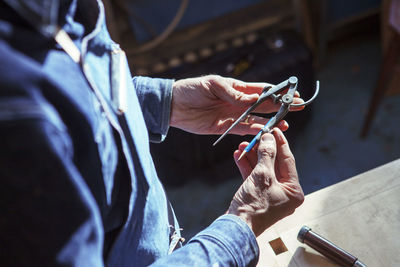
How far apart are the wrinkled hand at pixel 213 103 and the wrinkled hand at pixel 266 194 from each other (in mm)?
140

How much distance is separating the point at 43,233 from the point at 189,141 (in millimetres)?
1312

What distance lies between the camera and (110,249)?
0.57 m

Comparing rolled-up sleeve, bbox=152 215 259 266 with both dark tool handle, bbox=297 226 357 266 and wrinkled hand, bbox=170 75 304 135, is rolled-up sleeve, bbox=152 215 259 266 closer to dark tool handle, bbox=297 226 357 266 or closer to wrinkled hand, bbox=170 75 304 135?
dark tool handle, bbox=297 226 357 266

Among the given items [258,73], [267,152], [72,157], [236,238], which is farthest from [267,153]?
[258,73]

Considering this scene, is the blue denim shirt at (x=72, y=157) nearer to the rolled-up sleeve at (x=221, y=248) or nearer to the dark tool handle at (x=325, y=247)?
the rolled-up sleeve at (x=221, y=248)

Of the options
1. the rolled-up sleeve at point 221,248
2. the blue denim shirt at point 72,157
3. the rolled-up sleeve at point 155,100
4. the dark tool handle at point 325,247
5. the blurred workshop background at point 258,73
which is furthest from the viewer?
the blurred workshop background at point 258,73

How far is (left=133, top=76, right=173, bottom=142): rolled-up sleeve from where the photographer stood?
81cm

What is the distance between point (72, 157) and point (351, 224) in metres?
0.55

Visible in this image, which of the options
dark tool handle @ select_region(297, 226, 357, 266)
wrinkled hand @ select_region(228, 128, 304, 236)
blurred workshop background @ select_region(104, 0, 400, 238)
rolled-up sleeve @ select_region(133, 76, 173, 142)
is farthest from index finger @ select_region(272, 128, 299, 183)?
blurred workshop background @ select_region(104, 0, 400, 238)

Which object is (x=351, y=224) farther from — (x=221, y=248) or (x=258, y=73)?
(x=258, y=73)

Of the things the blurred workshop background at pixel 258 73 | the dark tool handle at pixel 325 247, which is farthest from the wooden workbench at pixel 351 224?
the blurred workshop background at pixel 258 73

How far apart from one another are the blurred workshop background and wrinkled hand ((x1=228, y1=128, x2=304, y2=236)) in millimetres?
955

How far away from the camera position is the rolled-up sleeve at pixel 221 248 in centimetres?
55

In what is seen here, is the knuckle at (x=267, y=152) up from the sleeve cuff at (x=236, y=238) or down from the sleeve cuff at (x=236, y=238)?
up
